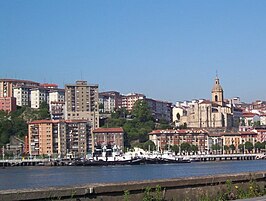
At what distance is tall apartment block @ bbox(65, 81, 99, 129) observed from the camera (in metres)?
132

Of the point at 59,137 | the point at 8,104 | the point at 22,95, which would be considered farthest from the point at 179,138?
the point at 22,95

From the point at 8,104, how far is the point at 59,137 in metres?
28.0

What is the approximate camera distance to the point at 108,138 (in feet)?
391

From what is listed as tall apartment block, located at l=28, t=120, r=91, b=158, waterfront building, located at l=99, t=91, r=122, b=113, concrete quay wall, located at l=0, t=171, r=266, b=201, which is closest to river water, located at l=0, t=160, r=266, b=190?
concrete quay wall, located at l=0, t=171, r=266, b=201

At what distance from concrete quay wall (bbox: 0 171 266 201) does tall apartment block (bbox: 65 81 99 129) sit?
123 metres

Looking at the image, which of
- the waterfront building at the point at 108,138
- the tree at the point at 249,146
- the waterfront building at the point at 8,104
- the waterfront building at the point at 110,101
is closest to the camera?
the waterfront building at the point at 108,138

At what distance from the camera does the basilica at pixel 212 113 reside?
140750 millimetres

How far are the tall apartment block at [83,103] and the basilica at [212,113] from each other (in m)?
23.7

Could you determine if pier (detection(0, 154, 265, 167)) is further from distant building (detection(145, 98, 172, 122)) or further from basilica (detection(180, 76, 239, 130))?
distant building (detection(145, 98, 172, 122))

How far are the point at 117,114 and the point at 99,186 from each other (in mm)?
135943

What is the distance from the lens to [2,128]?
412 ft

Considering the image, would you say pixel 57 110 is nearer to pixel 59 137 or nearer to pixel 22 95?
pixel 22 95

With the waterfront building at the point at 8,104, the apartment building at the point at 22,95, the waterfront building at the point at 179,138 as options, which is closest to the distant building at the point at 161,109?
the waterfront building at the point at 179,138

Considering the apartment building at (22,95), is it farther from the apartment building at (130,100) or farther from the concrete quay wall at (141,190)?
the concrete quay wall at (141,190)
